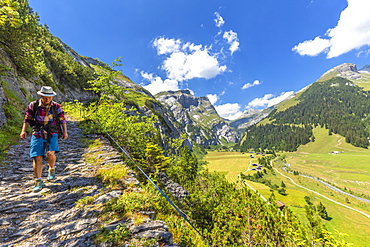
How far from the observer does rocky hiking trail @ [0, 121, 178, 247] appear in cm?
333

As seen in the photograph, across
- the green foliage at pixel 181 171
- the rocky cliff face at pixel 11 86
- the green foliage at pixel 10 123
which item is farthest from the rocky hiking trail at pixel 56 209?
the green foliage at pixel 181 171

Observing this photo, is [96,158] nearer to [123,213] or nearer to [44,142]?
[44,142]

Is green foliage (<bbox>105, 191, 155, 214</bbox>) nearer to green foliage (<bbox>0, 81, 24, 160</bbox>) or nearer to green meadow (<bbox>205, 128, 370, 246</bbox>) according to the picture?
green foliage (<bbox>0, 81, 24, 160</bbox>)

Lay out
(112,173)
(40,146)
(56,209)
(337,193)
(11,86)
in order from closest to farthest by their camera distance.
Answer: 1. (56,209)
2. (40,146)
3. (112,173)
4. (11,86)
5. (337,193)

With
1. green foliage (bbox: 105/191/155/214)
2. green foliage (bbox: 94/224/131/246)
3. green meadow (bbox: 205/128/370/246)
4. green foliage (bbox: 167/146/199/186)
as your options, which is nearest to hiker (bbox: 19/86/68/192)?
green foliage (bbox: 105/191/155/214)

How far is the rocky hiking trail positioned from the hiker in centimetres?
65

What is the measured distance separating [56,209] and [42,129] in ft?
8.40

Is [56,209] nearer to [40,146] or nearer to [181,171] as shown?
[40,146]

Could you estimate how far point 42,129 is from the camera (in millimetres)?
5207

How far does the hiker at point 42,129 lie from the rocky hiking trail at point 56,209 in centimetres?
65

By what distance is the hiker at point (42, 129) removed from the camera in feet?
16.8

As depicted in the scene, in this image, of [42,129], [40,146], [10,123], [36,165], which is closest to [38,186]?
[36,165]

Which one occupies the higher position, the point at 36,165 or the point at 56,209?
the point at 36,165

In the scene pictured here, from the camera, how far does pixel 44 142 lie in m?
5.27
